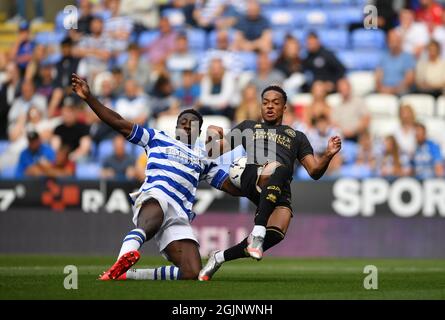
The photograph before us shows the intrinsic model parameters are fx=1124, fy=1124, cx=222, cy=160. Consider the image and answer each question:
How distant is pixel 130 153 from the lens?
67.4 feet

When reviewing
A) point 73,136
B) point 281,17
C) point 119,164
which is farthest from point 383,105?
point 73,136

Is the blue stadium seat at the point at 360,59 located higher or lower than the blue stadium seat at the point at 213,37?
lower

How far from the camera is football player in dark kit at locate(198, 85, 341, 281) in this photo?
1158 cm

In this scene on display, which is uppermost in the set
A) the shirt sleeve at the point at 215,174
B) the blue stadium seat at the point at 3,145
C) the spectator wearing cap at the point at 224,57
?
the spectator wearing cap at the point at 224,57

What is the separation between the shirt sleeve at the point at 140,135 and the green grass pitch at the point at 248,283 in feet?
4.88

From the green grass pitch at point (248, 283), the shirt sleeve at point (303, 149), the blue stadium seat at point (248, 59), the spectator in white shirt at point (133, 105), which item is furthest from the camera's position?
the blue stadium seat at point (248, 59)

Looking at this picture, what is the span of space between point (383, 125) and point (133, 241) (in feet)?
35.6

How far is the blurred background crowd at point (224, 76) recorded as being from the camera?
65.6ft

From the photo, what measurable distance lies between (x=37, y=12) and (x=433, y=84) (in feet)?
29.9

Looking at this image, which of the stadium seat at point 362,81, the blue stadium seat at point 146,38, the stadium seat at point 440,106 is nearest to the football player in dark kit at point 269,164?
the stadium seat at point 440,106

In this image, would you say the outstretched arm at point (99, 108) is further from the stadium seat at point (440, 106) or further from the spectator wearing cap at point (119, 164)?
the stadium seat at point (440, 106)

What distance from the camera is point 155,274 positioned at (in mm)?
11844

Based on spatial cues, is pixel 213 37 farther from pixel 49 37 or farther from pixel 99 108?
pixel 99 108

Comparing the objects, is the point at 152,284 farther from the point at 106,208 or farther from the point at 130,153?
the point at 130,153
